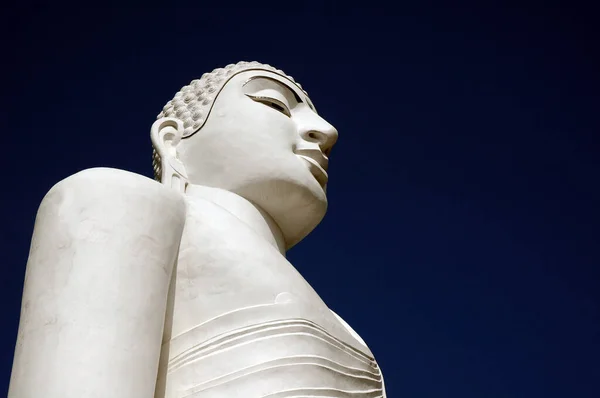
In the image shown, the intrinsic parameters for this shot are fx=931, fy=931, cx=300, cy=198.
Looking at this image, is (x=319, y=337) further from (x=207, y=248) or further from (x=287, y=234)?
(x=287, y=234)

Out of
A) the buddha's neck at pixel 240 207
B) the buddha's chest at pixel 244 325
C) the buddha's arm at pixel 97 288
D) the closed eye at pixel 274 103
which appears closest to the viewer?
the buddha's arm at pixel 97 288

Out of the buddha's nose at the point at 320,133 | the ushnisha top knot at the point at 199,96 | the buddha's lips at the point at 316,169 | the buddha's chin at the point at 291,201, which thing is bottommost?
the buddha's chin at the point at 291,201

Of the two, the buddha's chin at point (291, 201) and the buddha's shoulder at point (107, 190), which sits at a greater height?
the buddha's chin at point (291, 201)

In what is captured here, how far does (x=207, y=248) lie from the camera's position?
4.68 m

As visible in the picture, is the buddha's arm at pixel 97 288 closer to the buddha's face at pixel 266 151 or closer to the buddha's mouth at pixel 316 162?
the buddha's face at pixel 266 151

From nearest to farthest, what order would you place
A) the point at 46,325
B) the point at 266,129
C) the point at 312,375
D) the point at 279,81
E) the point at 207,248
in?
the point at 46,325, the point at 312,375, the point at 207,248, the point at 266,129, the point at 279,81

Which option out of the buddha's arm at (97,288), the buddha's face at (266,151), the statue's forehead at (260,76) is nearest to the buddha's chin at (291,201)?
the buddha's face at (266,151)

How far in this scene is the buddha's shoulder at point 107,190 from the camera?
14.4 feet

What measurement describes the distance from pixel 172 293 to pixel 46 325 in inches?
30.1

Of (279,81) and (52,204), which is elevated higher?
(279,81)

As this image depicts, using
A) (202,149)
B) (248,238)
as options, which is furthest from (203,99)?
(248,238)

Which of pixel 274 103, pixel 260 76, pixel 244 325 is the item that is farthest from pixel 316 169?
pixel 244 325

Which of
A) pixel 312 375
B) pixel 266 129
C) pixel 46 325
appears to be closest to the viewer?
pixel 46 325

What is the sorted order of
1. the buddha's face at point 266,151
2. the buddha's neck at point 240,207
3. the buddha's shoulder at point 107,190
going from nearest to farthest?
the buddha's shoulder at point 107,190
the buddha's neck at point 240,207
the buddha's face at point 266,151
